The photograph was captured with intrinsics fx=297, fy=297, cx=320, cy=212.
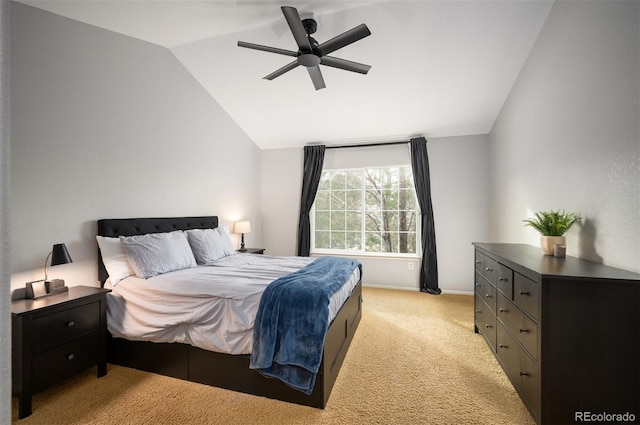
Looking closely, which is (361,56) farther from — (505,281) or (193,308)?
(193,308)

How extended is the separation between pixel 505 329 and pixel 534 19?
2751 mm

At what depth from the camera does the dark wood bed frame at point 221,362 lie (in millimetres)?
2051

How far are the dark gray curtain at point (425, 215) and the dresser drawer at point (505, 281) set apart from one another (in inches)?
84.6

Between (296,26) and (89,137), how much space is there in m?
2.12

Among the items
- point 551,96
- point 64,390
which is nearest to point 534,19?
point 551,96

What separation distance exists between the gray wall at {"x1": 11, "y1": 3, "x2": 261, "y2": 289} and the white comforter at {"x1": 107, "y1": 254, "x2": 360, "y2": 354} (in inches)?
23.8

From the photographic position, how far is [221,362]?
220 centimetres

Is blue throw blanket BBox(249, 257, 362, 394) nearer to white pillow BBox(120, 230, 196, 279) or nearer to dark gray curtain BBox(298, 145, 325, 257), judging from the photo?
white pillow BBox(120, 230, 196, 279)

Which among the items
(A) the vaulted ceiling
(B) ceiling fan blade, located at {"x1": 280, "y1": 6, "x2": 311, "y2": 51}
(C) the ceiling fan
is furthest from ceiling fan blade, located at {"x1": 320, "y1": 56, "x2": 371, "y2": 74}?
(A) the vaulted ceiling

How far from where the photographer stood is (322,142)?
5191mm

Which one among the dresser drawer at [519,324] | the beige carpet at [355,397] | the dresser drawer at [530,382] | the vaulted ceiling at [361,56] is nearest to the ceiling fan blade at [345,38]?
the vaulted ceiling at [361,56]

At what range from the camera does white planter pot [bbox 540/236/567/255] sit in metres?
2.29

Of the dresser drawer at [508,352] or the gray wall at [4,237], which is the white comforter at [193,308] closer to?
the dresser drawer at [508,352]

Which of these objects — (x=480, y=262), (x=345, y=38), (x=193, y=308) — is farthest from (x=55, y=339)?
(x=480, y=262)
